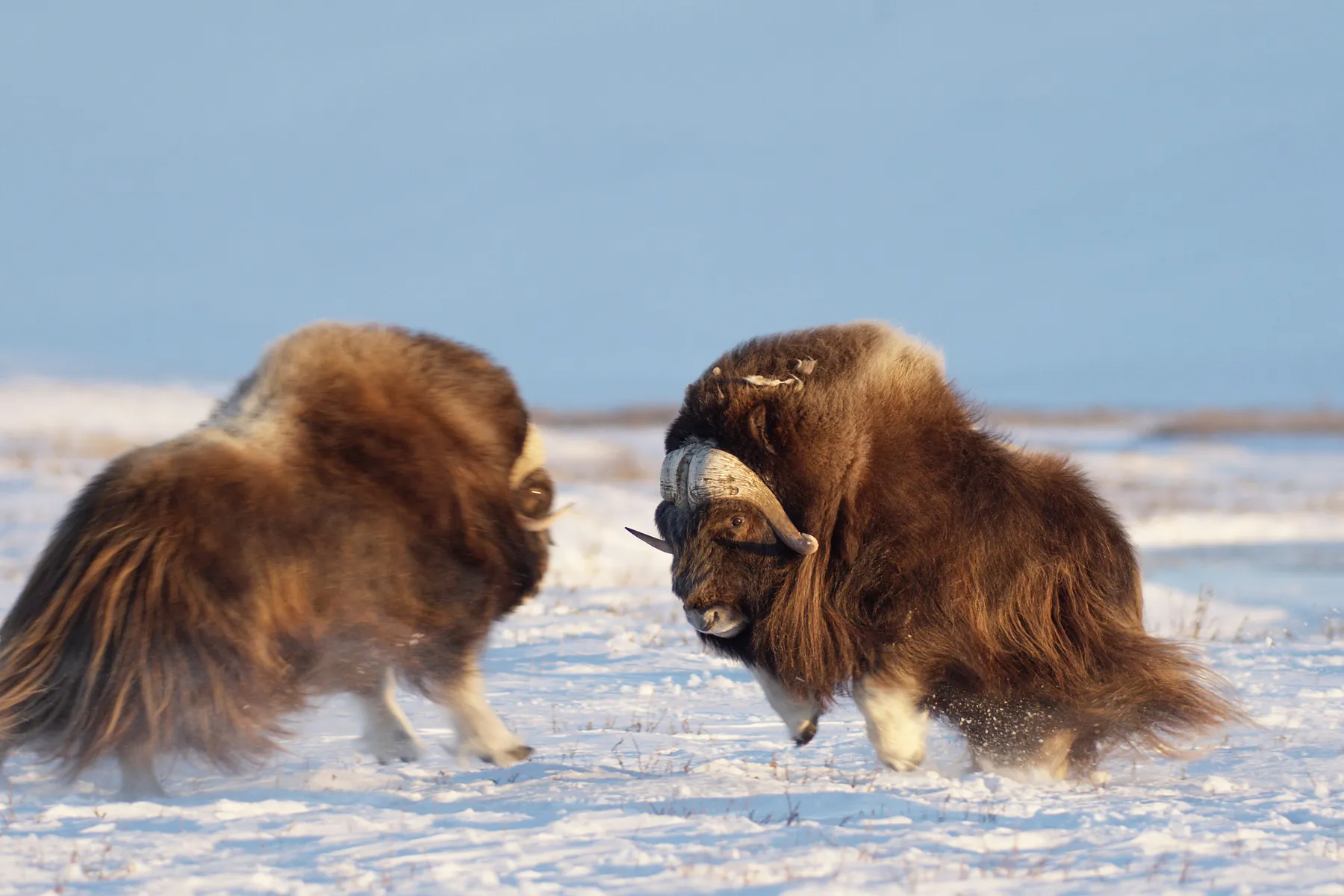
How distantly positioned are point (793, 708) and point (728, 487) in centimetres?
65

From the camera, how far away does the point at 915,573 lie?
10.9 feet

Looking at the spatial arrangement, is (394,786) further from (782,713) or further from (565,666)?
(565,666)

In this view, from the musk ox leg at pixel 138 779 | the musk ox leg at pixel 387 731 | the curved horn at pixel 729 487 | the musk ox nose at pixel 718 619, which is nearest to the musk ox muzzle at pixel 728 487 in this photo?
the curved horn at pixel 729 487

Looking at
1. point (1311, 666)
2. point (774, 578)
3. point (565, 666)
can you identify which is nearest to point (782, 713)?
point (774, 578)

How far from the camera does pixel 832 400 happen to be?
11.2 feet

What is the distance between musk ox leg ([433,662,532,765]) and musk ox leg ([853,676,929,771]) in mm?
900

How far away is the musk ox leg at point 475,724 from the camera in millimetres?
3533

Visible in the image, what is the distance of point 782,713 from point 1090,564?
0.87 metres

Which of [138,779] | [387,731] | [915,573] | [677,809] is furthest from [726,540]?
[138,779]

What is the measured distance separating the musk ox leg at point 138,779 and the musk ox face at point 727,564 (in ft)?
4.19

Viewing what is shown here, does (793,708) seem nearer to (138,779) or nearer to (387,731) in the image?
(387,731)

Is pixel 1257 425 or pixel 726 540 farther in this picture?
pixel 1257 425

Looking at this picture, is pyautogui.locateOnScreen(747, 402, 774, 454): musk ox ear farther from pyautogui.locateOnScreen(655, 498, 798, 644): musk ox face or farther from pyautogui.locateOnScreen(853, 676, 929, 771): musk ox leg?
pyautogui.locateOnScreen(853, 676, 929, 771): musk ox leg

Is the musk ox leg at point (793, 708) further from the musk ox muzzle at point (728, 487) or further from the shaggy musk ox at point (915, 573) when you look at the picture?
the musk ox muzzle at point (728, 487)
